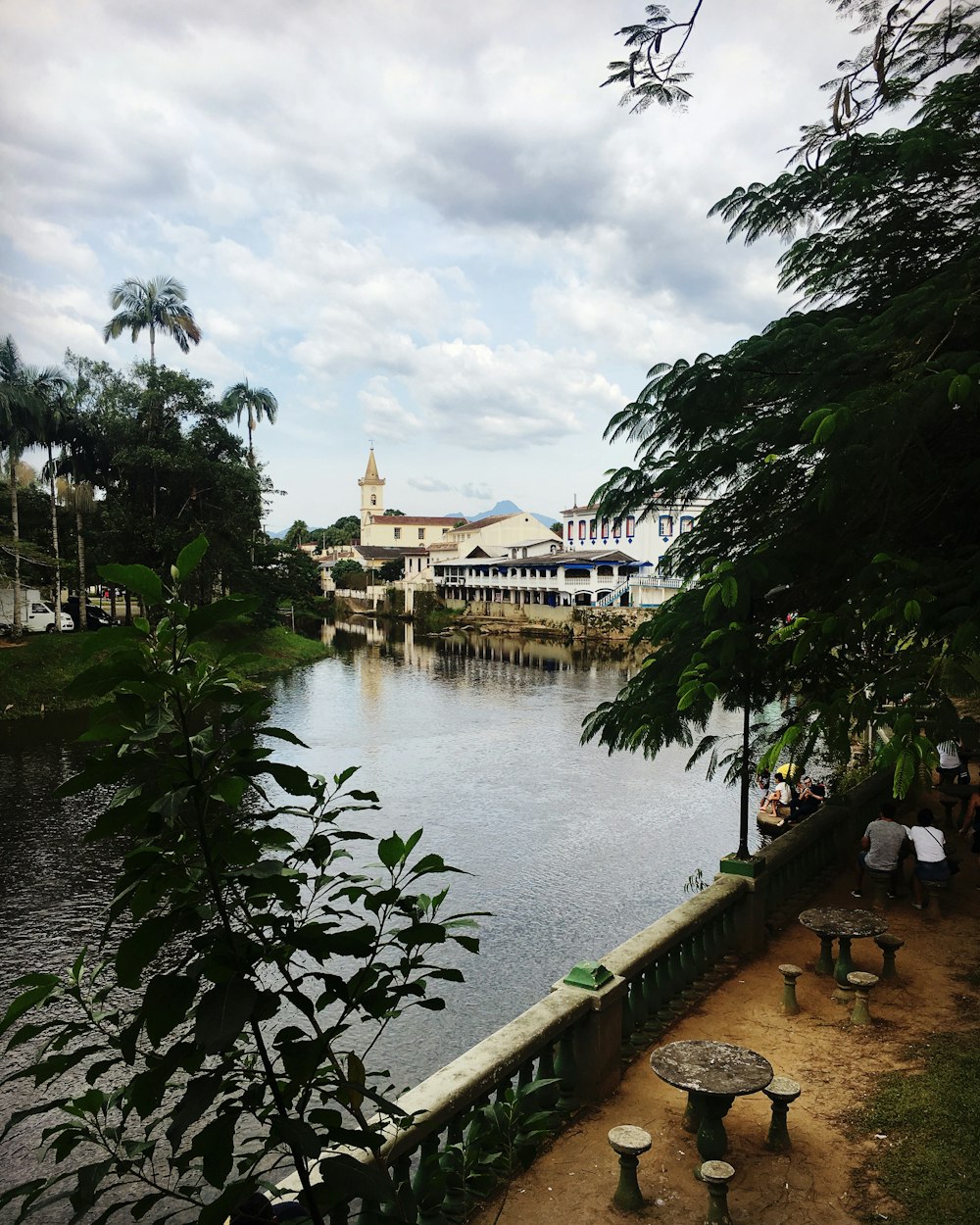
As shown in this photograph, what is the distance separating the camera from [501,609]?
240 ft

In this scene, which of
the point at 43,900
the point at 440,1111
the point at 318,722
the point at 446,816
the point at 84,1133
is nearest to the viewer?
the point at 84,1133

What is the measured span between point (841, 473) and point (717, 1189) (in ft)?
13.2

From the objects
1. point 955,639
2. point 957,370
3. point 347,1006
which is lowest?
point 347,1006

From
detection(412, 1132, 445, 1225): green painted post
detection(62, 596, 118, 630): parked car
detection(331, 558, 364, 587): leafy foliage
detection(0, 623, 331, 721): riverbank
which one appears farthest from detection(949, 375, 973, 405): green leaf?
detection(331, 558, 364, 587): leafy foliage

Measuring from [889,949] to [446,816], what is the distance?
13818 mm

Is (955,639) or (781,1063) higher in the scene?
(955,639)

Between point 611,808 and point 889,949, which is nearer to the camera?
point 889,949

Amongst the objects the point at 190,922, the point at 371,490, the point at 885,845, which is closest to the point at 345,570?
the point at 371,490

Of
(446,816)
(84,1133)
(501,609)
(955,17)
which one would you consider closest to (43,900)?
(446,816)

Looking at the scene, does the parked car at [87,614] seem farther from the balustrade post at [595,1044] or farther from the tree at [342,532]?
the tree at [342,532]

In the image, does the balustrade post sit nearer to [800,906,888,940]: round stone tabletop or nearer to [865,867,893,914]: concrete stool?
[800,906,888,940]: round stone tabletop

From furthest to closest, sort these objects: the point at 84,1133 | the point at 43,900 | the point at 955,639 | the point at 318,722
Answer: the point at 318,722
the point at 43,900
the point at 955,639
the point at 84,1133

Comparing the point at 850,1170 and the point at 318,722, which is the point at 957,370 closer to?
the point at 850,1170

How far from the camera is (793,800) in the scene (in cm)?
1460
